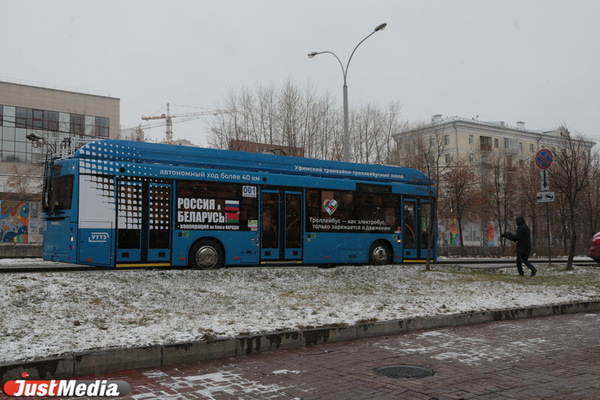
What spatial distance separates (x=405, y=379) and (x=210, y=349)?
239 cm


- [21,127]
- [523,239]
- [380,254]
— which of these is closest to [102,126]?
[21,127]

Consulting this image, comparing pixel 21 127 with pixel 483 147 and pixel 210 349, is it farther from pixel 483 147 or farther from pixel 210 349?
pixel 483 147

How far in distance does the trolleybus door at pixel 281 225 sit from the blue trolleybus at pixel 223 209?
3cm

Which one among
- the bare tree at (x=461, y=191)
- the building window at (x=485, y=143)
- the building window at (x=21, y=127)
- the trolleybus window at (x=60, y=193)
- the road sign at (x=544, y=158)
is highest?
the building window at (x=485, y=143)

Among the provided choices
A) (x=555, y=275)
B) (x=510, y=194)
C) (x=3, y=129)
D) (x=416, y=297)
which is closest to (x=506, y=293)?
(x=416, y=297)

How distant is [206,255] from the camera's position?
14.2 m

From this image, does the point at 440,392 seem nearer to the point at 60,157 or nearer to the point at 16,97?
the point at 60,157

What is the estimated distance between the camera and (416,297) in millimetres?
10406

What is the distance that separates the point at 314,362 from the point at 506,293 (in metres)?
6.69

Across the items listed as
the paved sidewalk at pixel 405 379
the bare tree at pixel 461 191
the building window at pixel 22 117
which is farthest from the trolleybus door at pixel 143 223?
the building window at pixel 22 117

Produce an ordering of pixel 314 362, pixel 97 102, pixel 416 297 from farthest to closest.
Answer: pixel 97 102, pixel 416 297, pixel 314 362

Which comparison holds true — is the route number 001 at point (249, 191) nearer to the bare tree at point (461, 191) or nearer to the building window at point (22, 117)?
the bare tree at point (461, 191)

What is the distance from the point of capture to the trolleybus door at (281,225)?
15.3 metres

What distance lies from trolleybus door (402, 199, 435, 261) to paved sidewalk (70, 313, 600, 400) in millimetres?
10324
